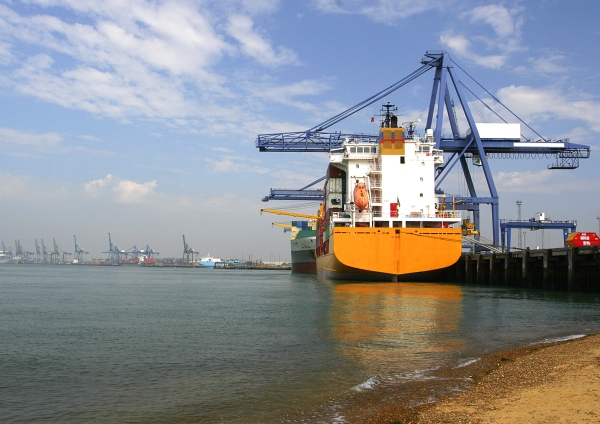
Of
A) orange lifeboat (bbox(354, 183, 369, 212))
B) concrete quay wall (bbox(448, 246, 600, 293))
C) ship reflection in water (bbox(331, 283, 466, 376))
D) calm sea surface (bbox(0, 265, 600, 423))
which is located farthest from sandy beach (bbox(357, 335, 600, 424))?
orange lifeboat (bbox(354, 183, 369, 212))

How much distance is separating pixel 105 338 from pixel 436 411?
8.99m

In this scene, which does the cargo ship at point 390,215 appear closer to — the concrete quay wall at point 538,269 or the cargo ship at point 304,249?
the concrete quay wall at point 538,269

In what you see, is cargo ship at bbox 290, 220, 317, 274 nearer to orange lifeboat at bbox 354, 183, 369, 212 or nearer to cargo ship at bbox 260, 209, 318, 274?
cargo ship at bbox 260, 209, 318, 274

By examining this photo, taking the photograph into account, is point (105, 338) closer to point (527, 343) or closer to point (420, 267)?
point (527, 343)

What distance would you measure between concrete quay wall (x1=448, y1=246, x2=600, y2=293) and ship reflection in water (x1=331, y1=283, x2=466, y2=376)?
234 inches

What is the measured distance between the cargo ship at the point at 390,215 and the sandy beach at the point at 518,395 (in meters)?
19.4

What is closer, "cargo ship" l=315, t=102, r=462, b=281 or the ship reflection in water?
the ship reflection in water

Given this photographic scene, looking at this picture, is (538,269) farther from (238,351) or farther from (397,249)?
(238,351)

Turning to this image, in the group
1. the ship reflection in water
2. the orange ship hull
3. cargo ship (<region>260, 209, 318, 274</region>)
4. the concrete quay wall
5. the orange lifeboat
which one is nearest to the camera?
the ship reflection in water

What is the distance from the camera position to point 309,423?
20.0 ft

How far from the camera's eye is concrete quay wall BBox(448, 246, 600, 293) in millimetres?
23531

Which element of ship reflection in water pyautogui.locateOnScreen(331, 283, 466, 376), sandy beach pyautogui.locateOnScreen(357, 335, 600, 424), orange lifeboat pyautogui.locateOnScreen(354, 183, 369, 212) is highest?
orange lifeboat pyautogui.locateOnScreen(354, 183, 369, 212)

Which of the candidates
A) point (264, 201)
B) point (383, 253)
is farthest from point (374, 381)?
point (264, 201)

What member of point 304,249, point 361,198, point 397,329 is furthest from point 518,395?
point 304,249
